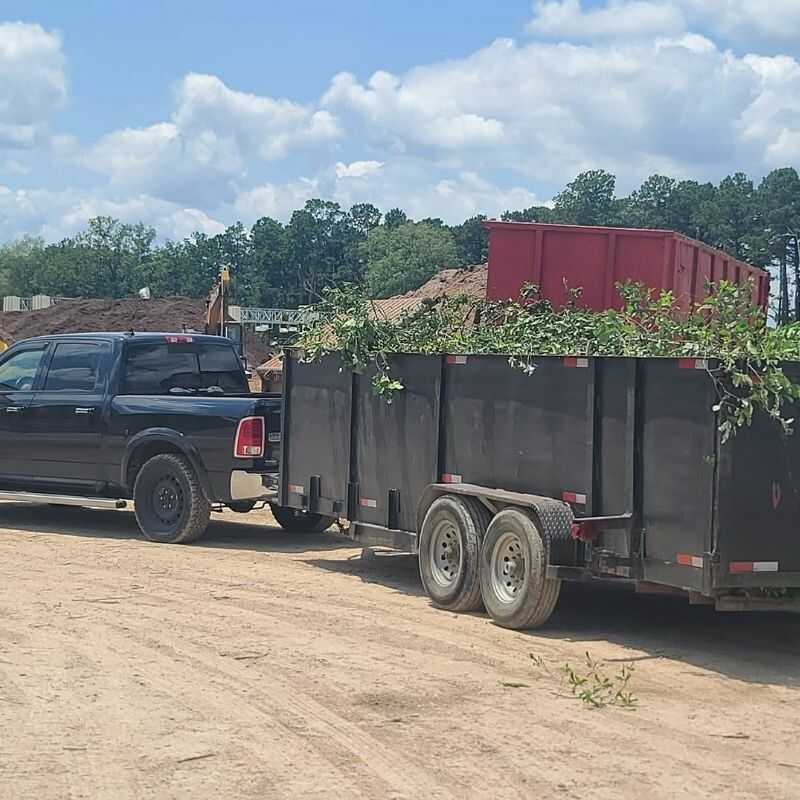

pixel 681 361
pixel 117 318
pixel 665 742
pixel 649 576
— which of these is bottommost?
pixel 665 742

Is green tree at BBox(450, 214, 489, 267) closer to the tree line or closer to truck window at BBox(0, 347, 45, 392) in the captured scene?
the tree line

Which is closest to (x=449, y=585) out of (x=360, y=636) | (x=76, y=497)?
(x=360, y=636)

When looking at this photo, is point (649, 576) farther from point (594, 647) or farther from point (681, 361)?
point (681, 361)

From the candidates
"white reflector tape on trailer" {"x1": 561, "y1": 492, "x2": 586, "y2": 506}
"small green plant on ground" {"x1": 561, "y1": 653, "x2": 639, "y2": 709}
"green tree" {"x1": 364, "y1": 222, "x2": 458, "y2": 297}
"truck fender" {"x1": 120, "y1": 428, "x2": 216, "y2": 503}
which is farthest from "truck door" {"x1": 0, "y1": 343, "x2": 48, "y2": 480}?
"green tree" {"x1": 364, "y1": 222, "x2": 458, "y2": 297}

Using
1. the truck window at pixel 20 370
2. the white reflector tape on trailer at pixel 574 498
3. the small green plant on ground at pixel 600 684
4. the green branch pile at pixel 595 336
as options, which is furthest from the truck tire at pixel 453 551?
the truck window at pixel 20 370

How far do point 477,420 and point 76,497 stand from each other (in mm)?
5718

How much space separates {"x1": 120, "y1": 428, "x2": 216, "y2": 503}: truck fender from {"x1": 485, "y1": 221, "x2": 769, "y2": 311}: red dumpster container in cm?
365

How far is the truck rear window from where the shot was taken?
1391cm

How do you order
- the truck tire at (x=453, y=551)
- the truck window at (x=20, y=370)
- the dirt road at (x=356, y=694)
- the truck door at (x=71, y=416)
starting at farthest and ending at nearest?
the truck window at (x=20, y=370)
the truck door at (x=71, y=416)
the truck tire at (x=453, y=551)
the dirt road at (x=356, y=694)

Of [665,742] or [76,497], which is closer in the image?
[665,742]

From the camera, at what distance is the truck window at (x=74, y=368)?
14000 mm

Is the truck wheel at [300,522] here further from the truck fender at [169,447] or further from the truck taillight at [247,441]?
the truck taillight at [247,441]

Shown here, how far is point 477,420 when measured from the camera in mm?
9906

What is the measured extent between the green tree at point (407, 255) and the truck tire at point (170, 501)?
64.9 m
